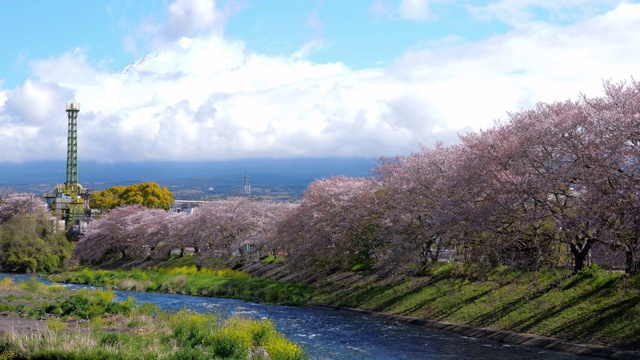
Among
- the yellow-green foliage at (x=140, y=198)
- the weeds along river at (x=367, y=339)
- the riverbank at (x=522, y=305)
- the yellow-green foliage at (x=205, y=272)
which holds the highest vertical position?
the yellow-green foliage at (x=140, y=198)

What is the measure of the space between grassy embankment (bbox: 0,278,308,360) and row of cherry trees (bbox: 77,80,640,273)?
41.6 ft

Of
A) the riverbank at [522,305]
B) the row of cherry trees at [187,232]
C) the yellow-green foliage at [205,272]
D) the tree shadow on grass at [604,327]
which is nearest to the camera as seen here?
the tree shadow on grass at [604,327]

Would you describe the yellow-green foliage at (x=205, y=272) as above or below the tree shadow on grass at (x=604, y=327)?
below

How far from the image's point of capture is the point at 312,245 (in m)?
50.1

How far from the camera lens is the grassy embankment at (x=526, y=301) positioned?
26.9m

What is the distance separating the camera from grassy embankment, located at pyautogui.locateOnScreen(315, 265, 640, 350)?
88.1 feet

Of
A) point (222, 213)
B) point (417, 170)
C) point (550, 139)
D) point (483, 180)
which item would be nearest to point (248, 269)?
point (222, 213)

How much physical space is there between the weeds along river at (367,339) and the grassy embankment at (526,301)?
1639 mm

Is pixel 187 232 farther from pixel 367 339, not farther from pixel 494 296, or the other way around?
pixel 367 339

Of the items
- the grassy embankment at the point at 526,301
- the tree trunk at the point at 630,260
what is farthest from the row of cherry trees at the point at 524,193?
the grassy embankment at the point at 526,301

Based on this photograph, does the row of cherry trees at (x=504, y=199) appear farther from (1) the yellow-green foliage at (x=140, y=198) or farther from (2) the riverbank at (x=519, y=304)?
(1) the yellow-green foliage at (x=140, y=198)

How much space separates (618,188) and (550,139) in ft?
15.1

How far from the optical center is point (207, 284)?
174 ft

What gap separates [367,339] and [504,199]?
9.01 metres
